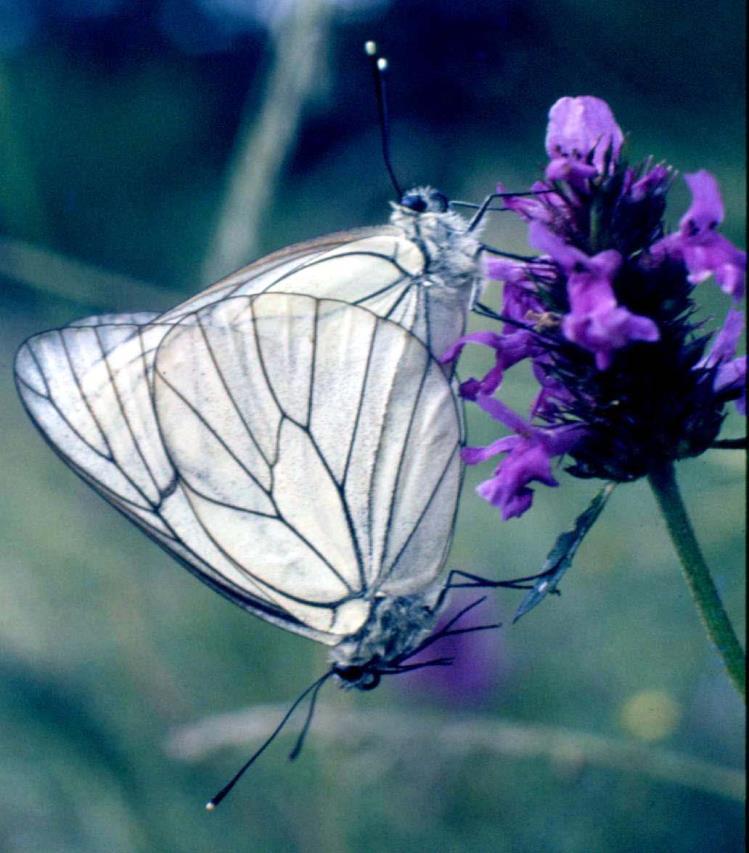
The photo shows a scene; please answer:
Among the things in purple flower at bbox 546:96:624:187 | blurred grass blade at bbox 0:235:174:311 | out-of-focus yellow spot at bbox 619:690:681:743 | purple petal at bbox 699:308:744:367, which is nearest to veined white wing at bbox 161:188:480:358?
purple flower at bbox 546:96:624:187

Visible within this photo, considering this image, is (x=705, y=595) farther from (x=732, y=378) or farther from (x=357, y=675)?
(x=357, y=675)

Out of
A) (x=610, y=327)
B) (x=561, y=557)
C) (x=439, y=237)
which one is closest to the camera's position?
(x=610, y=327)

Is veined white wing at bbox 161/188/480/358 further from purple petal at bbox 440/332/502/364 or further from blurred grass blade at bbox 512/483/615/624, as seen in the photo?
blurred grass blade at bbox 512/483/615/624

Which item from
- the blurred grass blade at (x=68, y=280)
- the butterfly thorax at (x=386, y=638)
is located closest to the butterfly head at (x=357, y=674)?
the butterfly thorax at (x=386, y=638)

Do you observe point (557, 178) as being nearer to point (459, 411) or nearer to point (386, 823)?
point (459, 411)

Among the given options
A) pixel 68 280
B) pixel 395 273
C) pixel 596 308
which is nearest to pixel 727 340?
pixel 596 308

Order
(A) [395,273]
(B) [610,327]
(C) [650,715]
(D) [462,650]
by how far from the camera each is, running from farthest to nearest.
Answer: (D) [462,650] → (C) [650,715] → (A) [395,273] → (B) [610,327]

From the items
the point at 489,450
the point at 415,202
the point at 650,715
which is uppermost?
the point at 415,202

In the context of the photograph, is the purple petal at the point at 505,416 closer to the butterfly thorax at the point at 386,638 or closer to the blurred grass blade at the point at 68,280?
the butterfly thorax at the point at 386,638
